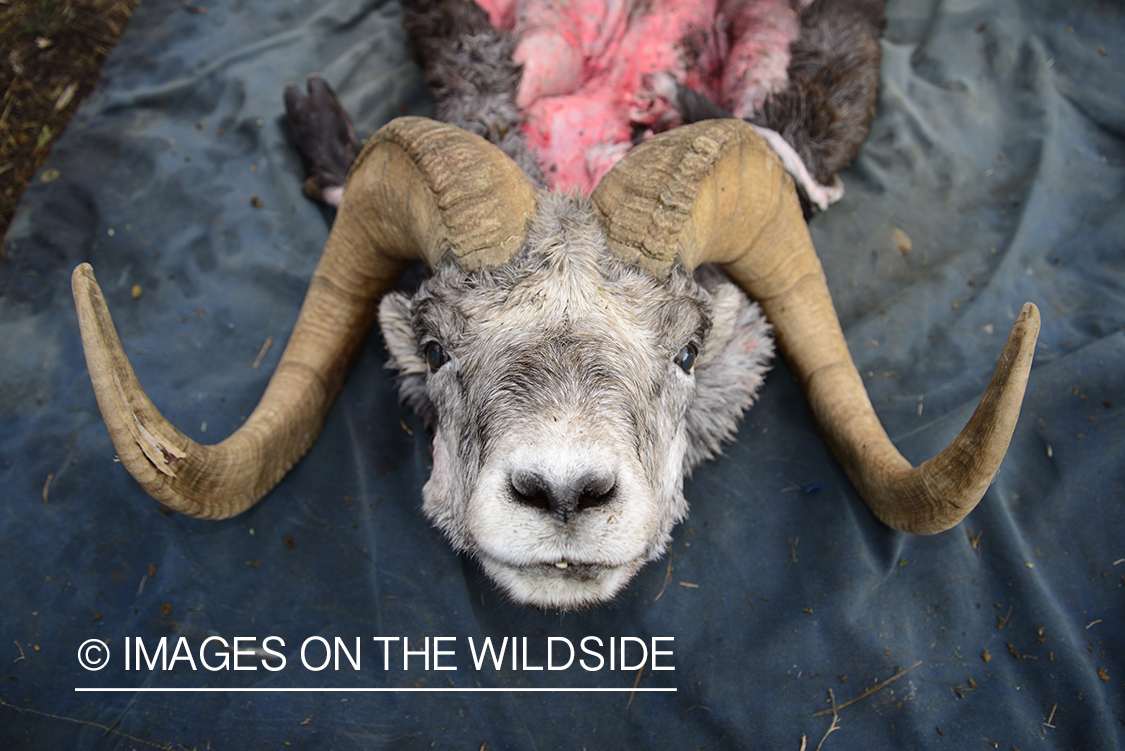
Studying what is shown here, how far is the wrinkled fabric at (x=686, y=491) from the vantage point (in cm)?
292

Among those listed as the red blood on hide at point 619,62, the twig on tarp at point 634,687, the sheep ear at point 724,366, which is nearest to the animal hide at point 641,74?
the red blood on hide at point 619,62

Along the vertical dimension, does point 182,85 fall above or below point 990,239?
→ above

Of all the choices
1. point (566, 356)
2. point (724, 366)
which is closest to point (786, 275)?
point (724, 366)

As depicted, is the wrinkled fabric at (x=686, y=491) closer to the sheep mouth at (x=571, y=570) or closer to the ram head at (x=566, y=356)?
the ram head at (x=566, y=356)

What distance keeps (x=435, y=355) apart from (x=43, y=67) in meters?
4.16

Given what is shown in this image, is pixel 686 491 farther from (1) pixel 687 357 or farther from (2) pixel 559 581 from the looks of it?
(2) pixel 559 581

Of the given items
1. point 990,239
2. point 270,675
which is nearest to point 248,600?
point 270,675

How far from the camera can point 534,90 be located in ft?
12.8

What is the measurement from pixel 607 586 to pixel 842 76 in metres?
3.36

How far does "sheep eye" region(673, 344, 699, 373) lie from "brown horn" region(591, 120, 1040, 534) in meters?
0.37

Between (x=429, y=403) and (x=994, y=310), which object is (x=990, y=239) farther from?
(x=429, y=403)

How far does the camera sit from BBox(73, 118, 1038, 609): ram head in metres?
2.06

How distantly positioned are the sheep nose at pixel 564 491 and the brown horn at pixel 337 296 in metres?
0.98

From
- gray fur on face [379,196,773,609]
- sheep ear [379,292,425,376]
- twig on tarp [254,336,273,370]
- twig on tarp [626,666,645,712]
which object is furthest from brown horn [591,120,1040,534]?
twig on tarp [254,336,273,370]
